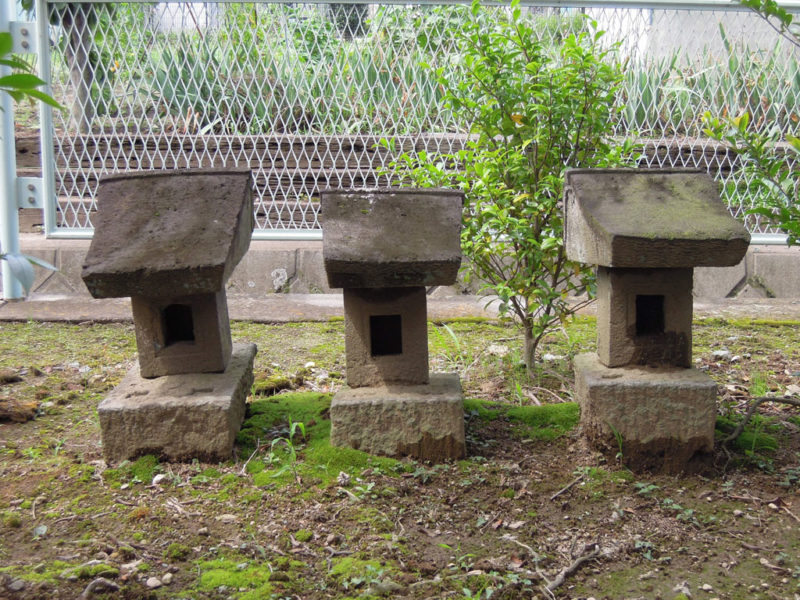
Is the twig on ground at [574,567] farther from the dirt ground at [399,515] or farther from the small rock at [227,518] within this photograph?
the small rock at [227,518]

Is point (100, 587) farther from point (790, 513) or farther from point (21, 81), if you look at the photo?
point (790, 513)

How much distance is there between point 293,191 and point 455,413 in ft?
11.8

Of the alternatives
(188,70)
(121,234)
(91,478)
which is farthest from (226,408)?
(188,70)

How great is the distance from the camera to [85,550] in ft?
6.78

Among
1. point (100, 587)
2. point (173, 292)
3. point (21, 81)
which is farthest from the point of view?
point (173, 292)

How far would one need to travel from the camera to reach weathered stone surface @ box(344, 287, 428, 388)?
260 centimetres

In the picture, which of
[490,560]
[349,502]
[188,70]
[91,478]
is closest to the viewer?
[490,560]

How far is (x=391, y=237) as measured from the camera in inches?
96.6

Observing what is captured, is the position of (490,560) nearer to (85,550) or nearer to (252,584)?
(252,584)

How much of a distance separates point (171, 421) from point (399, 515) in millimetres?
859

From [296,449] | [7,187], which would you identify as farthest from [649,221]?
[7,187]

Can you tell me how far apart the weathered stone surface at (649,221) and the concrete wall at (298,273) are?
9.33ft

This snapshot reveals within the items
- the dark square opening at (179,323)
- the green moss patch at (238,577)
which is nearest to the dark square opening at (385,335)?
the dark square opening at (179,323)

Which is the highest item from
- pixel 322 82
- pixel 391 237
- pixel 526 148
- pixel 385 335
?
pixel 322 82
